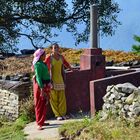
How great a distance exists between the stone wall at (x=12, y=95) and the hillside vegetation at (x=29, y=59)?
1844 millimetres

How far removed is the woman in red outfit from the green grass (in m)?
1.19

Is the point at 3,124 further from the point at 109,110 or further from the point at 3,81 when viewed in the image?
the point at 109,110

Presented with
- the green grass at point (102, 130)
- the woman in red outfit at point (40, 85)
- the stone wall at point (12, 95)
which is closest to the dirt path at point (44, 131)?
the woman in red outfit at point (40, 85)

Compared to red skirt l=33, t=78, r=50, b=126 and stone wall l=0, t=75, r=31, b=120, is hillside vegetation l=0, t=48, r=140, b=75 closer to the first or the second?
stone wall l=0, t=75, r=31, b=120

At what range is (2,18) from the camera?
76.4 ft

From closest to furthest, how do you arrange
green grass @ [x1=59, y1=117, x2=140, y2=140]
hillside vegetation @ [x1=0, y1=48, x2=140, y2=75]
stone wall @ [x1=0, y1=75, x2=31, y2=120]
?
green grass @ [x1=59, y1=117, x2=140, y2=140], stone wall @ [x1=0, y1=75, x2=31, y2=120], hillside vegetation @ [x1=0, y1=48, x2=140, y2=75]

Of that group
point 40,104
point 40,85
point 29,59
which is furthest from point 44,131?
point 29,59

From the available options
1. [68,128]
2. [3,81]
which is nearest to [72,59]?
[3,81]

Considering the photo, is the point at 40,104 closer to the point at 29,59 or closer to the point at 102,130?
the point at 102,130

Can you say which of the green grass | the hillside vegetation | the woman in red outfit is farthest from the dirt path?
the hillside vegetation

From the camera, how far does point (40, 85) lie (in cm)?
1298

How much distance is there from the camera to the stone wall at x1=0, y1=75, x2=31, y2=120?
1512 cm

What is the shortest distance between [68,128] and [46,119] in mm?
2331

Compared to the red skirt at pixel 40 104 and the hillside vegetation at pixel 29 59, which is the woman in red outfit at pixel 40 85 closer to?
the red skirt at pixel 40 104
